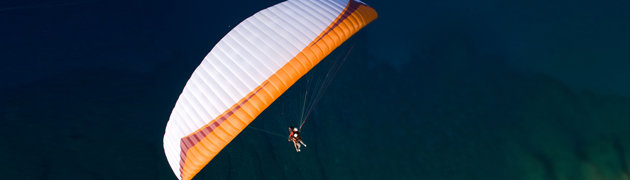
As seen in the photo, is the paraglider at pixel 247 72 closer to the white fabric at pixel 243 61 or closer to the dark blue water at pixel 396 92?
the white fabric at pixel 243 61

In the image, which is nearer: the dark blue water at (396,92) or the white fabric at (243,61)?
the white fabric at (243,61)

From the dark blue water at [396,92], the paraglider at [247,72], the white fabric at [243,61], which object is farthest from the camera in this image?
the dark blue water at [396,92]

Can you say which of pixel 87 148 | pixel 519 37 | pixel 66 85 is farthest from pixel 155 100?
pixel 519 37

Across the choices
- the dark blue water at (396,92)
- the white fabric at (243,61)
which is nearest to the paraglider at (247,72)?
the white fabric at (243,61)

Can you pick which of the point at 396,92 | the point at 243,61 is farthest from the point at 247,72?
the point at 396,92

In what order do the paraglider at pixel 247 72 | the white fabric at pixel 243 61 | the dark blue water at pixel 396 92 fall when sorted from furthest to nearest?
the dark blue water at pixel 396 92, the white fabric at pixel 243 61, the paraglider at pixel 247 72

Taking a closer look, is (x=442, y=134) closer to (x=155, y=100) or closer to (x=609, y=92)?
(x=609, y=92)
